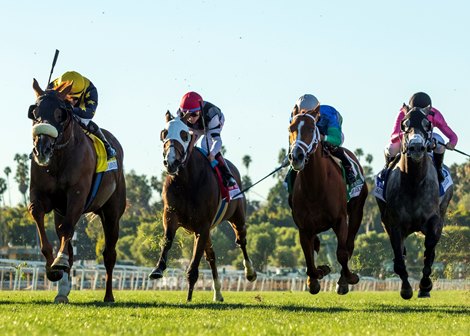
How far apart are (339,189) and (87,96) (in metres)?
3.66

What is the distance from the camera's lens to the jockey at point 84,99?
44.3 ft

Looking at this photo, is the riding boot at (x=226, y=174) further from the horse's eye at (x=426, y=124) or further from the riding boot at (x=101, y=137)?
the horse's eye at (x=426, y=124)

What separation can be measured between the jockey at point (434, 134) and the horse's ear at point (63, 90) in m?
4.46

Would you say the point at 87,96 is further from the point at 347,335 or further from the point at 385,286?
the point at 385,286

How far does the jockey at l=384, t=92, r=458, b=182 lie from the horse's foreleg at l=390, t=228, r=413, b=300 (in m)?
1.20

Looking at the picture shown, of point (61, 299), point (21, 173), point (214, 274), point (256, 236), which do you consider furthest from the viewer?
point (21, 173)

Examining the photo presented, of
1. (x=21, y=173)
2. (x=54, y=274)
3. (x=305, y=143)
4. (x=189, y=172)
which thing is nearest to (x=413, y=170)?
(x=305, y=143)

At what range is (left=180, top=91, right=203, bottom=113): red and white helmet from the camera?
1439 centimetres

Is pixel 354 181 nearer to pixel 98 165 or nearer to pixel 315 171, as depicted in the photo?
pixel 315 171

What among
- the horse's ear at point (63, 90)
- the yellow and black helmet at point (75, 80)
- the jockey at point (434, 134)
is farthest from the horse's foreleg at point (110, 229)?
the jockey at point (434, 134)

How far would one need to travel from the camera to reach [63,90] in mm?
12727

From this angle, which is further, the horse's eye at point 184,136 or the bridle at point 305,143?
the horse's eye at point 184,136

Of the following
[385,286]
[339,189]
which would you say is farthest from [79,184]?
[385,286]

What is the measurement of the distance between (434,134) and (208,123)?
3286mm
